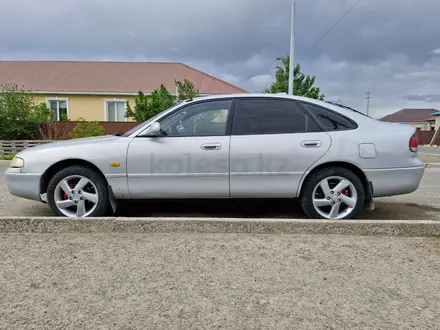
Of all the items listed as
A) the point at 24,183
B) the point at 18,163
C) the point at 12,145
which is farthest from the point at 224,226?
the point at 12,145

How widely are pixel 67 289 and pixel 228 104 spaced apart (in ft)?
8.72

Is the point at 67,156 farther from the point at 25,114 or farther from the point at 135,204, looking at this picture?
the point at 25,114

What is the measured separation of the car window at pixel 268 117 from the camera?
3.84 meters

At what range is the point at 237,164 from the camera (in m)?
3.75

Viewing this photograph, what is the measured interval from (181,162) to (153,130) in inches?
19.7

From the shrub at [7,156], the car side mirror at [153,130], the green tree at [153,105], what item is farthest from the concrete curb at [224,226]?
the green tree at [153,105]

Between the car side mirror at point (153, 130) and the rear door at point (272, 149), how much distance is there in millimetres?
895

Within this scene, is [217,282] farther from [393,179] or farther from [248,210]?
[393,179]

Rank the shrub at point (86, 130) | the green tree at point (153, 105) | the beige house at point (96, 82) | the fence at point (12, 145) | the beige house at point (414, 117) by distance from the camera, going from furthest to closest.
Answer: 1. the beige house at point (414, 117)
2. the beige house at point (96, 82)
3. the green tree at point (153, 105)
4. the fence at point (12, 145)
5. the shrub at point (86, 130)

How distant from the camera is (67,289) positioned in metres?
2.46

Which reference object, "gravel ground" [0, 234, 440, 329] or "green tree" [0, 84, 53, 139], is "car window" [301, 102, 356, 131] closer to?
"gravel ground" [0, 234, 440, 329]

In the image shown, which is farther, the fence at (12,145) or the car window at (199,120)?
the fence at (12,145)

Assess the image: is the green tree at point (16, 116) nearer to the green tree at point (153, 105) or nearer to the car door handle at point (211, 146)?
the green tree at point (153, 105)

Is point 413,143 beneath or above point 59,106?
beneath
